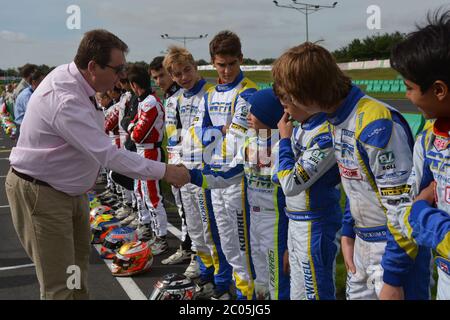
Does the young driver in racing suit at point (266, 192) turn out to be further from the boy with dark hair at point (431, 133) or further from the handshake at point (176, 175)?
the boy with dark hair at point (431, 133)

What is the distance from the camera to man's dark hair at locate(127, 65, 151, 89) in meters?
5.65

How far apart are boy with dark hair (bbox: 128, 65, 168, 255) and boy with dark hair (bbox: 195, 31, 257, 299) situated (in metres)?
1.44

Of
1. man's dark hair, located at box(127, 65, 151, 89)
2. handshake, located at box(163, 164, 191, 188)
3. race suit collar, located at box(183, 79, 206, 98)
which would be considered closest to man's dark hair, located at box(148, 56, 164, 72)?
man's dark hair, located at box(127, 65, 151, 89)

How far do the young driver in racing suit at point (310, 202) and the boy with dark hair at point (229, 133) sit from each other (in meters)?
0.87

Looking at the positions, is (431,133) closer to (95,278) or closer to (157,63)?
(95,278)

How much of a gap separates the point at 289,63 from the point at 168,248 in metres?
3.87

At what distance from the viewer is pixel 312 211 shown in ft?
8.40

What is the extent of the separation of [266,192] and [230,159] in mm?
466

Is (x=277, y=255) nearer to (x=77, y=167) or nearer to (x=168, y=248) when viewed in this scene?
(x=77, y=167)

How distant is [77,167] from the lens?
9.78 ft

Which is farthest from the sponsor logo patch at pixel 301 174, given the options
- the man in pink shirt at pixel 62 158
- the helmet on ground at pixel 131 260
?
the helmet on ground at pixel 131 260

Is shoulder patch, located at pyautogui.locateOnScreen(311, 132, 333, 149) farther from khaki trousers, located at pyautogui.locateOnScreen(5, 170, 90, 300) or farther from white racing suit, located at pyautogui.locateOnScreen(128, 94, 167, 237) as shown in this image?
white racing suit, located at pyautogui.locateOnScreen(128, 94, 167, 237)

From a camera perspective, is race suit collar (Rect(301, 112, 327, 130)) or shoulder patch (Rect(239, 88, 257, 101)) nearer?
race suit collar (Rect(301, 112, 327, 130))
